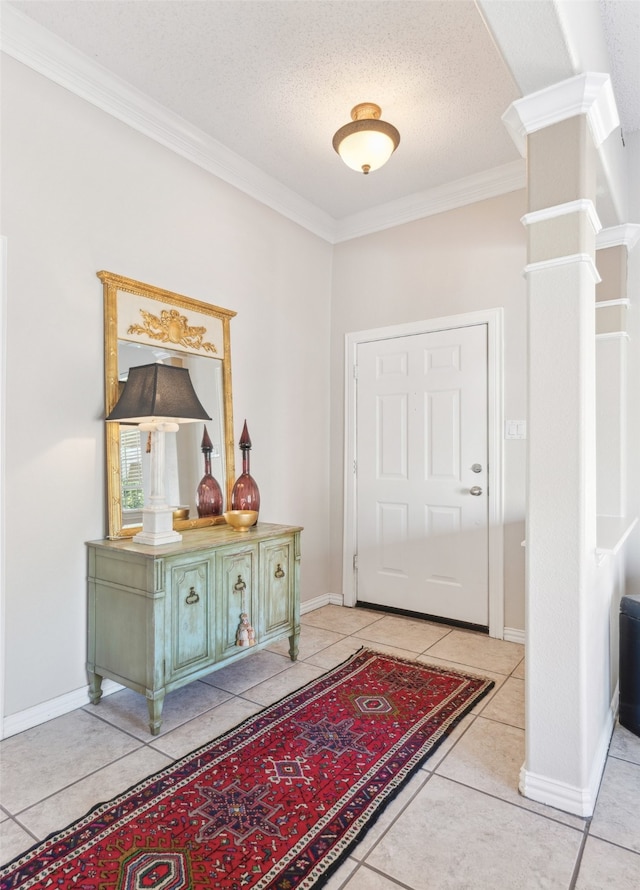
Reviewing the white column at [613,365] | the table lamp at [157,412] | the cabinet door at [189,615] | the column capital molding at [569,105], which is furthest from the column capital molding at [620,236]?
the cabinet door at [189,615]

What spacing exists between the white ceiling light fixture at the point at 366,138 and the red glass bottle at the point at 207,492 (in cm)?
166

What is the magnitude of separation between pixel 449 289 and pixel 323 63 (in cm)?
159

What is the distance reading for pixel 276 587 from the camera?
2775mm

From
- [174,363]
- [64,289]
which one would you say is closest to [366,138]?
[174,363]

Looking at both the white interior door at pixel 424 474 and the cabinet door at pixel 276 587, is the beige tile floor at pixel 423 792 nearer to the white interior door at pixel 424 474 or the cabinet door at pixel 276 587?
the cabinet door at pixel 276 587

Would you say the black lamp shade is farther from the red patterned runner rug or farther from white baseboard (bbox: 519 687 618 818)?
white baseboard (bbox: 519 687 618 818)

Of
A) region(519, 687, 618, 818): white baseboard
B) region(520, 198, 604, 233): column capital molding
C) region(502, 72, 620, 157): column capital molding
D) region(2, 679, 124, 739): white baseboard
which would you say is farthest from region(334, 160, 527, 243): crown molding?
region(2, 679, 124, 739): white baseboard

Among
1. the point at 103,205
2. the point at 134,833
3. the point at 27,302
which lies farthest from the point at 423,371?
the point at 134,833

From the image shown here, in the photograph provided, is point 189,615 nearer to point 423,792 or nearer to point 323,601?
point 423,792

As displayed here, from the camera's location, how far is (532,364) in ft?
5.73

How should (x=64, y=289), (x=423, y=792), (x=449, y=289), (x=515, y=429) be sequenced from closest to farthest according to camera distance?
(x=423, y=792), (x=64, y=289), (x=515, y=429), (x=449, y=289)

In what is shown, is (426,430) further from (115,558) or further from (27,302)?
(27,302)

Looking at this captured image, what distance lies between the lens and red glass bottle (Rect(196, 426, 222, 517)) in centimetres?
289

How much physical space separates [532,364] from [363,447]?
222cm
